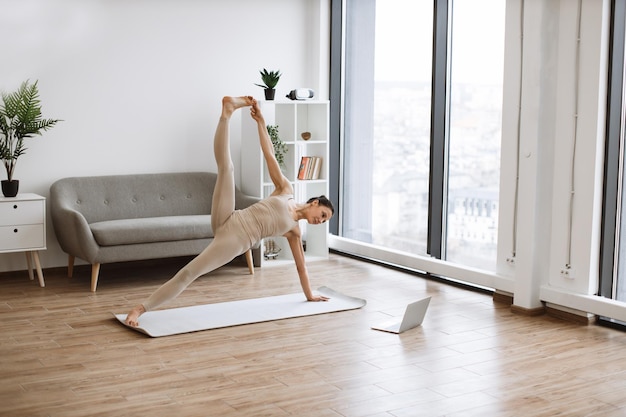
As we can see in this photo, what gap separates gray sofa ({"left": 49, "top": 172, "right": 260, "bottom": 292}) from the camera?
5.95m

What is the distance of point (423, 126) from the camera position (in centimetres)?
666

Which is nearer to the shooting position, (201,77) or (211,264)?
(211,264)

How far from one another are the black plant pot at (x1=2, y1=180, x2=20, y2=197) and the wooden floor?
0.78 metres

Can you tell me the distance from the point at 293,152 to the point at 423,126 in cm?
122

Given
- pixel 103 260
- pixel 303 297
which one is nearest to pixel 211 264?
pixel 303 297

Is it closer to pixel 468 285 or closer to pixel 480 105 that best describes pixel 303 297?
pixel 468 285

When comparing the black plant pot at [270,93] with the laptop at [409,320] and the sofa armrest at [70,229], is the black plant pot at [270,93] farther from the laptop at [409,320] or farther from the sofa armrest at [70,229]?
the laptop at [409,320]

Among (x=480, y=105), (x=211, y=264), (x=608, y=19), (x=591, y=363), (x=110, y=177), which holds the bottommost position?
(x=591, y=363)

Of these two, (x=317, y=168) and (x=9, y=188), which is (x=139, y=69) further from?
(x=317, y=168)

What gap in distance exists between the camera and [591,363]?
4.34m

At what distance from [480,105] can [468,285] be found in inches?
55.7

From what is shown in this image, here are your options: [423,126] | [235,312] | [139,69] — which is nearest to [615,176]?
[423,126]

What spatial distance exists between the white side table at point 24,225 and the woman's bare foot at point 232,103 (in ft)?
6.27

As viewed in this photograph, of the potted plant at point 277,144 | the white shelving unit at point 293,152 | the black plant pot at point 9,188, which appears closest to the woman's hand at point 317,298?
the white shelving unit at point 293,152
